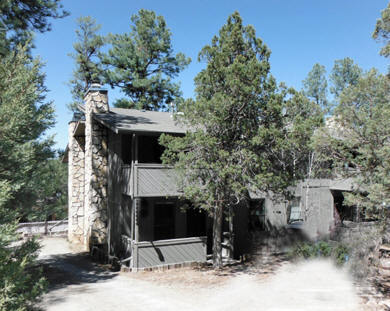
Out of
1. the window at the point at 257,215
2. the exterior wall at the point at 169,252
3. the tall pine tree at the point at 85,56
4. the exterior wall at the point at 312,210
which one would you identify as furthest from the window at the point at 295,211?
the tall pine tree at the point at 85,56

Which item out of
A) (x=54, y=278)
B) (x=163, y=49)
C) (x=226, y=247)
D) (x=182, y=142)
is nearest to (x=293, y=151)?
(x=182, y=142)

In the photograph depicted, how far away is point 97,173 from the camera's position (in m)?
15.9

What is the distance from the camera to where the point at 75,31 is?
30047 mm

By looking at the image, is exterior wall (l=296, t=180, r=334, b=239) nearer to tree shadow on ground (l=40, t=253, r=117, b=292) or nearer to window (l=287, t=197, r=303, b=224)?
window (l=287, t=197, r=303, b=224)

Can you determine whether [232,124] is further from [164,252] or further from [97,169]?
[97,169]

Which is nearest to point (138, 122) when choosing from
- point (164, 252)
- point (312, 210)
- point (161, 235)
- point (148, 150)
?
point (148, 150)

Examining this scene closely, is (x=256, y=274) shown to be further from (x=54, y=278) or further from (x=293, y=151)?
(x=54, y=278)

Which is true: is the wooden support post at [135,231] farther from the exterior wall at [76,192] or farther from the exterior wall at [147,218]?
the exterior wall at [76,192]

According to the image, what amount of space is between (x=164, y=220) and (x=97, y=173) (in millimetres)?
4154

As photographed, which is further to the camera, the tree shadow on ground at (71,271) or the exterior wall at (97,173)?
the exterior wall at (97,173)

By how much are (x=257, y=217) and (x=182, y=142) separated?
7310mm

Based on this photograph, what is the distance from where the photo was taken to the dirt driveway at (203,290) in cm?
842

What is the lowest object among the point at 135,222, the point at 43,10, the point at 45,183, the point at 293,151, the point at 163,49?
the point at 135,222

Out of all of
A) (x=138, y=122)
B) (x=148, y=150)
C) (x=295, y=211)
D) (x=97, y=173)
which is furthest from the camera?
(x=295, y=211)
